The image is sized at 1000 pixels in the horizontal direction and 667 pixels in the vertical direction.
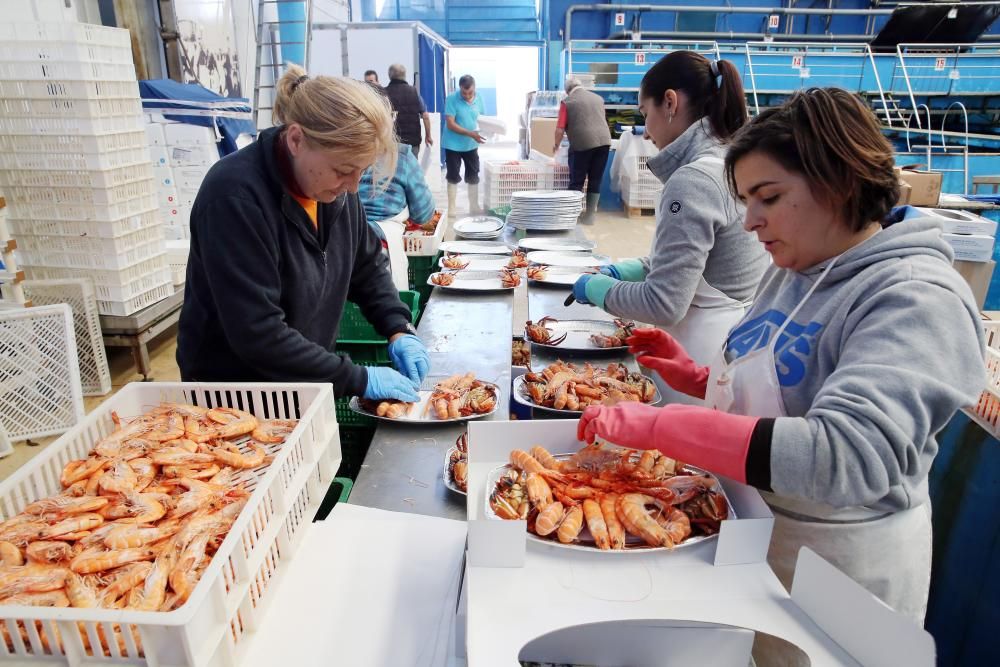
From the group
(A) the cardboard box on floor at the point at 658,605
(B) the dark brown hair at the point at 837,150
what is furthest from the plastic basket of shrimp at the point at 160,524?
(B) the dark brown hair at the point at 837,150

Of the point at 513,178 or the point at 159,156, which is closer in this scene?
the point at 159,156

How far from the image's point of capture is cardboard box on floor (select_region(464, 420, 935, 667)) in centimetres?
100

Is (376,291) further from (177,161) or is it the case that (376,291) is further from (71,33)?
(177,161)

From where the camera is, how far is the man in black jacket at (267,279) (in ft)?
5.81

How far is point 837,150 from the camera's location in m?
1.20

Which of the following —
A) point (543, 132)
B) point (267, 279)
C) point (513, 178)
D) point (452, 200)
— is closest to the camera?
point (267, 279)

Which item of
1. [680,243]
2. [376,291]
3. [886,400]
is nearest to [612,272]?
[680,243]

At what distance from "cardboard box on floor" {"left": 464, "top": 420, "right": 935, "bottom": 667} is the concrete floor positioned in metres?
3.81

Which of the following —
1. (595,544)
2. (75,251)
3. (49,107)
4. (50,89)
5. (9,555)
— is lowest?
(75,251)

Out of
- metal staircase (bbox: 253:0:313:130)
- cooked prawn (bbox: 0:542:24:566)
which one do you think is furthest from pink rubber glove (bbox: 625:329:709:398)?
metal staircase (bbox: 253:0:313:130)

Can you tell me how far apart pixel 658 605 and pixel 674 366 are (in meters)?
0.97

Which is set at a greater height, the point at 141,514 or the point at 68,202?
the point at 68,202

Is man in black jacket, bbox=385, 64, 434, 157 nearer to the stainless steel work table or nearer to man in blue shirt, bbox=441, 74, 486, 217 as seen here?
man in blue shirt, bbox=441, 74, 486, 217

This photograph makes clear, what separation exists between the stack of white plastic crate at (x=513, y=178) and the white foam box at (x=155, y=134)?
336 centimetres
